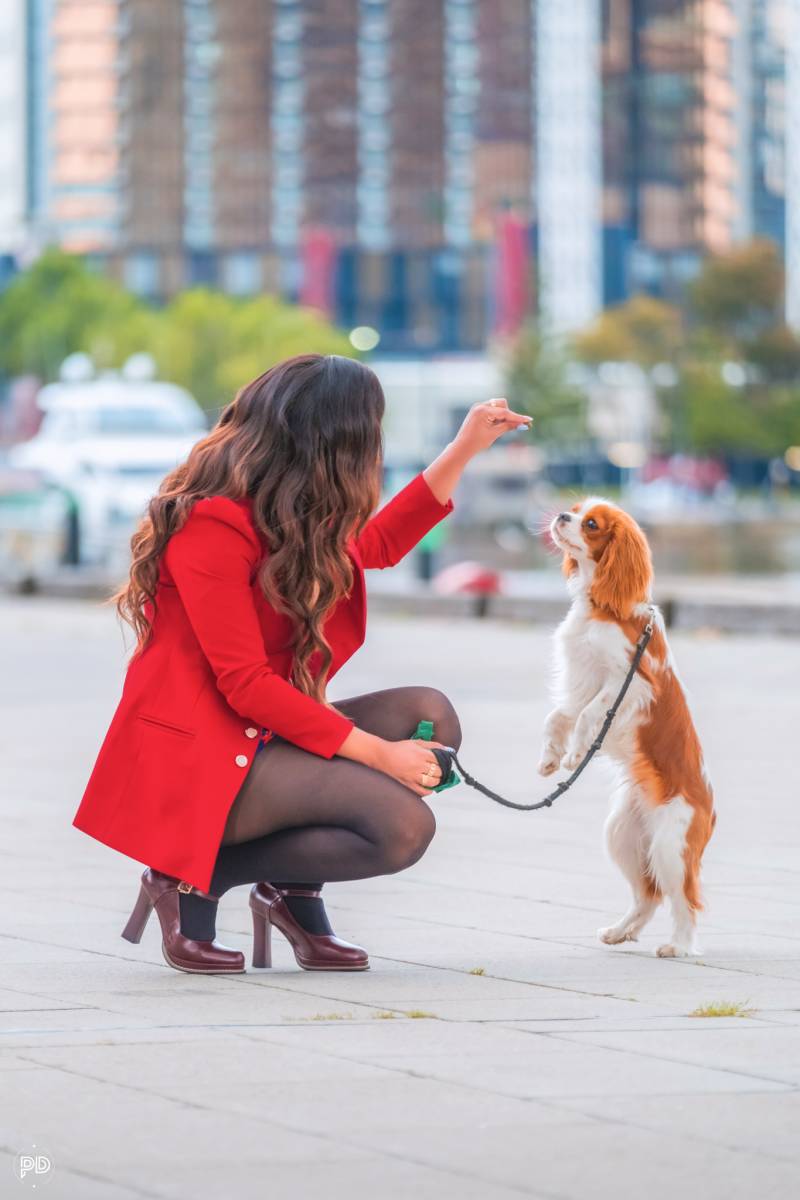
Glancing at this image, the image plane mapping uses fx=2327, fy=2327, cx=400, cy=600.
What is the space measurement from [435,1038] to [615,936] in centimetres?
135

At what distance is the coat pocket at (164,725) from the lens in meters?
5.42

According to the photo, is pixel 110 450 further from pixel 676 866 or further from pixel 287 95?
pixel 287 95

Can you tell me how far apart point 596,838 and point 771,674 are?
7081 millimetres

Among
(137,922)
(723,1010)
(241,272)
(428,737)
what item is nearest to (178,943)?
(137,922)

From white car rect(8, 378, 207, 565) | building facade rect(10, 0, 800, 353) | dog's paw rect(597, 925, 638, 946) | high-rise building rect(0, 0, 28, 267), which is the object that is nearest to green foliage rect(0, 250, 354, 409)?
building facade rect(10, 0, 800, 353)

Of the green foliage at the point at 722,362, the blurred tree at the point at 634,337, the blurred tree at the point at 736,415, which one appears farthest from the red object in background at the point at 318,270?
the blurred tree at the point at 736,415

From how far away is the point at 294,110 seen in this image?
15675 cm

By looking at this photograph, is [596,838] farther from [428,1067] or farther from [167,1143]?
[167,1143]

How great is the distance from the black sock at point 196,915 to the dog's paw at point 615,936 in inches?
43.4

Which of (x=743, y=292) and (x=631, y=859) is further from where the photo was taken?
(x=743, y=292)

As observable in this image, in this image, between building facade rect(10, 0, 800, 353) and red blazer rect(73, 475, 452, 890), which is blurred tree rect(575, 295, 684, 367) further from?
red blazer rect(73, 475, 452, 890)

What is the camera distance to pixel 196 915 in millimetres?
5602

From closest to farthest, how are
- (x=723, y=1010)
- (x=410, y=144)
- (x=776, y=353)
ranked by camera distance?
(x=723, y=1010) < (x=776, y=353) < (x=410, y=144)

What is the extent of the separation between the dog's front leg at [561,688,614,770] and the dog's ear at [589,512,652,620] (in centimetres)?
21
